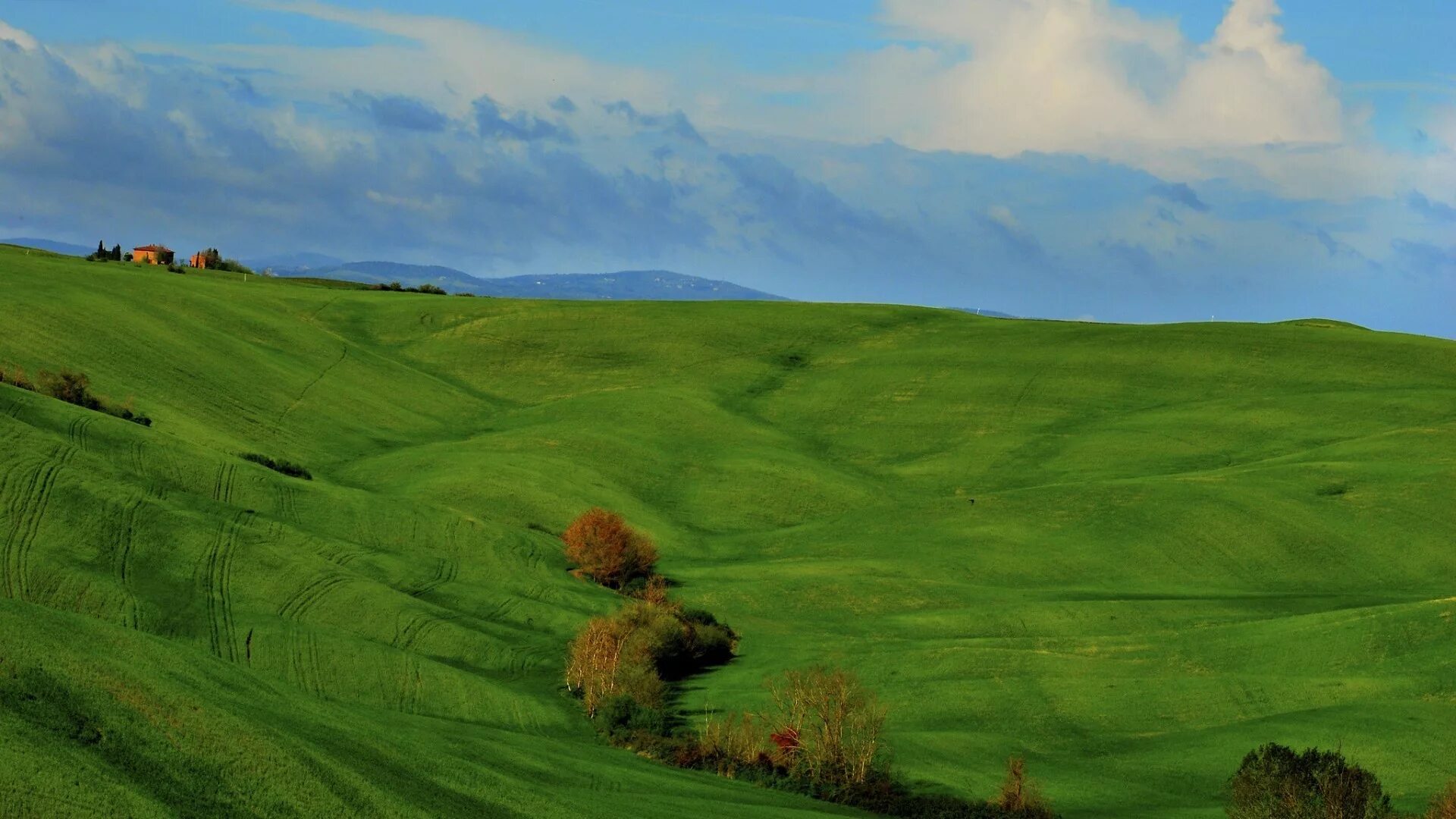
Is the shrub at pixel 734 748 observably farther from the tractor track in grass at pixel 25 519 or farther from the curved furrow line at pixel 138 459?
the curved furrow line at pixel 138 459

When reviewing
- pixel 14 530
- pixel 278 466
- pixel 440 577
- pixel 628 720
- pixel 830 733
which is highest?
pixel 278 466

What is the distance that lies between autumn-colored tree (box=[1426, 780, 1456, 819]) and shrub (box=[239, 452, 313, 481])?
206 ft

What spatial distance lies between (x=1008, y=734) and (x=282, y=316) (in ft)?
317

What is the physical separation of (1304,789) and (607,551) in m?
43.8

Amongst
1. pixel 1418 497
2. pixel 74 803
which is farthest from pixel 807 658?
pixel 1418 497

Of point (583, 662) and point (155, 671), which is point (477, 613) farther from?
point (155, 671)

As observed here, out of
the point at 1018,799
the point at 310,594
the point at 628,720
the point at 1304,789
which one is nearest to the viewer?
the point at 1304,789

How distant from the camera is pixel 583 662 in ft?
205

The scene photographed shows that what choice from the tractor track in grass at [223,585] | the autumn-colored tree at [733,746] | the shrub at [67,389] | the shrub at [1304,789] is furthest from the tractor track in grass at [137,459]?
the shrub at [1304,789]

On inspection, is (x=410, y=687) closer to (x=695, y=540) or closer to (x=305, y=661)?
(x=305, y=661)

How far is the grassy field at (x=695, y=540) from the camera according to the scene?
130 feet

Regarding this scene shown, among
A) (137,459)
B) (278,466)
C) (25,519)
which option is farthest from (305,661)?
(278,466)

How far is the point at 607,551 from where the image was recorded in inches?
3238

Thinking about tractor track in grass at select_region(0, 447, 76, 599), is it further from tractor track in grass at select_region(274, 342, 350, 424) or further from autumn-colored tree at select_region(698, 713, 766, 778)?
tractor track in grass at select_region(274, 342, 350, 424)
